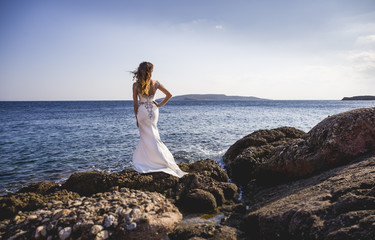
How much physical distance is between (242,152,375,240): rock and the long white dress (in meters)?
2.73

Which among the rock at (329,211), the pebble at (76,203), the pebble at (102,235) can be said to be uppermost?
the rock at (329,211)

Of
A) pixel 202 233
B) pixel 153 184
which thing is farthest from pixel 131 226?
pixel 153 184

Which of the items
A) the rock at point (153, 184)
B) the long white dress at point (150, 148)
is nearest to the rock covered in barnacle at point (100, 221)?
the rock at point (153, 184)

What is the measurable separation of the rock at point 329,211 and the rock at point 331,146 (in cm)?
48

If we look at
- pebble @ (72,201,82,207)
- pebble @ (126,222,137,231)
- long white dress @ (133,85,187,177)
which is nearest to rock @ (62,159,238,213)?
long white dress @ (133,85,187,177)

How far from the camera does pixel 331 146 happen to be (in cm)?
539

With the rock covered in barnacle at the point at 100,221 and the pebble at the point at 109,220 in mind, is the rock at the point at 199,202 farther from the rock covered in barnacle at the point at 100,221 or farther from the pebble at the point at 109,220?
the pebble at the point at 109,220

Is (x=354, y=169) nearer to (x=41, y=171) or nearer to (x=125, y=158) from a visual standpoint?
(x=125, y=158)

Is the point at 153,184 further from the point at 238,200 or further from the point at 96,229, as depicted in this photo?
the point at 96,229

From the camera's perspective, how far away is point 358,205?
3.01 m

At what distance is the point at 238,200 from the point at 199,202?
1.31m

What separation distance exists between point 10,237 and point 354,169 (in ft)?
20.3

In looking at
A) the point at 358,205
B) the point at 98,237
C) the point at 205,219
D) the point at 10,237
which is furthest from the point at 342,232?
the point at 10,237

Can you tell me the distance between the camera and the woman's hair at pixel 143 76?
6.01 meters
